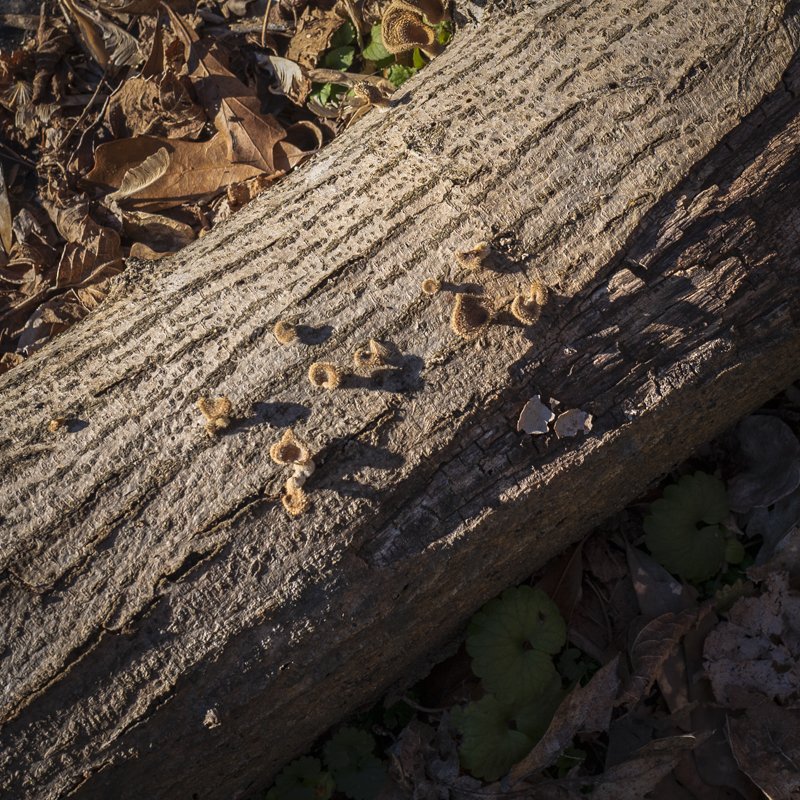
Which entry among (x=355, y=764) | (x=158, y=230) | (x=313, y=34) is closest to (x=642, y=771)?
(x=355, y=764)

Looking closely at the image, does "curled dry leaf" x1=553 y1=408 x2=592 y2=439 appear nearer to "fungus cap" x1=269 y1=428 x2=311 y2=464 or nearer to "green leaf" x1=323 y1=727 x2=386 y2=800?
"fungus cap" x1=269 y1=428 x2=311 y2=464

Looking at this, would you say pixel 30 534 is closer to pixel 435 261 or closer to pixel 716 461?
pixel 435 261

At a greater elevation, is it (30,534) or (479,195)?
(479,195)

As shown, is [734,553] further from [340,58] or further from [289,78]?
[289,78]

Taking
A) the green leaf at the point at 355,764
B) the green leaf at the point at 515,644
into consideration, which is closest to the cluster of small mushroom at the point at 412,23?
the green leaf at the point at 515,644

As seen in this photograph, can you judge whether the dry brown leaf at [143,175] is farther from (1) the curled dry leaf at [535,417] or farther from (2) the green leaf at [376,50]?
(1) the curled dry leaf at [535,417]

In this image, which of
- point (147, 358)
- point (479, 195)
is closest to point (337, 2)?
point (479, 195)

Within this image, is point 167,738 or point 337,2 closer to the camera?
point 167,738
